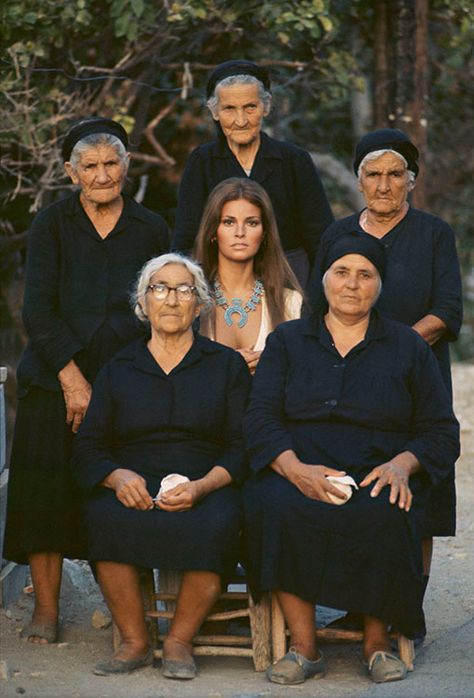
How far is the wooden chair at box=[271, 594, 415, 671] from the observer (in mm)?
4832

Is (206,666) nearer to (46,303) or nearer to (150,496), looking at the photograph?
(150,496)

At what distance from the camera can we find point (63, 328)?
521 centimetres

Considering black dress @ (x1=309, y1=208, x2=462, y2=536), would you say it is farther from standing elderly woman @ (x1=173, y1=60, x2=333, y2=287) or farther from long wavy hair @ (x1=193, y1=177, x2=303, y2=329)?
standing elderly woman @ (x1=173, y1=60, x2=333, y2=287)

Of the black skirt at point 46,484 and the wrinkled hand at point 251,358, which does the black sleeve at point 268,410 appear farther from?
the black skirt at point 46,484

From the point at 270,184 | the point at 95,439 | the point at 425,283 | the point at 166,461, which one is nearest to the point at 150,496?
the point at 166,461

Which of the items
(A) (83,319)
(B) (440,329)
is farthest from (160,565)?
(B) (440,329)

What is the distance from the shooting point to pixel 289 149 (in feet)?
18.5

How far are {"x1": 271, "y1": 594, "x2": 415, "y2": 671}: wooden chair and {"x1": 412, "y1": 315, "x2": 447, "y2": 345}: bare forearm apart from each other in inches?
46.0

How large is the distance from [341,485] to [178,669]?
0.88 metres

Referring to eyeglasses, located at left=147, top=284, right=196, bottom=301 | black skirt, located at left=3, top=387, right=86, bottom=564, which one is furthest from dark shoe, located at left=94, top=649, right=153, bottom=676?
eyeglasses, located at left=147, top=284, right=196, bottom=301

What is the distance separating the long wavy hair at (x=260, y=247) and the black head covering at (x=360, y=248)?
1.33ft

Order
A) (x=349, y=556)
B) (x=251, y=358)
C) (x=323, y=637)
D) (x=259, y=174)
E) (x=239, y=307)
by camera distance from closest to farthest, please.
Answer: (x=349, y=556) < (x=323, y=637) < (x=251, y=358) < (x=239, y=307) < (x=259, y=174)

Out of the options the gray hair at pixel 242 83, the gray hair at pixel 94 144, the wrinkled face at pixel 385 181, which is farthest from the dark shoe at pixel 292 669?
Result: the gray hair at pixel 242 83

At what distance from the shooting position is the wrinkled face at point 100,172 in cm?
521
